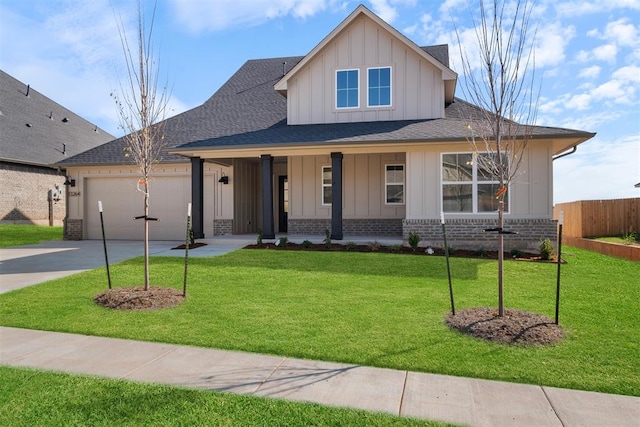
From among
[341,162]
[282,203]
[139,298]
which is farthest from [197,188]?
[139,298]

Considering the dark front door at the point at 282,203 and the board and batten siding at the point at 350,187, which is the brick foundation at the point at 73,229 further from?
the board and batten siding at the point at 350,187

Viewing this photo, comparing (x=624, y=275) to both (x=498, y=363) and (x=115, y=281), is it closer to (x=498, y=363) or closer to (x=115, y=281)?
(x=498, y=363)

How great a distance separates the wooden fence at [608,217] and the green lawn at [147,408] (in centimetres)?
1485

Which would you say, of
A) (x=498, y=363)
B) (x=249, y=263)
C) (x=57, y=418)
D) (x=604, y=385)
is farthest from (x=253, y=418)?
(x=249, y=263)

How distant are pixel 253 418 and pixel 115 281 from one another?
576 centimetres

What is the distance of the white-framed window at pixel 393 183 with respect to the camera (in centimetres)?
1412

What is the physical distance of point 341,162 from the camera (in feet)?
40.2

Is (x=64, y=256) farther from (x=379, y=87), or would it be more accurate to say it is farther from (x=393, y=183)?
(x=379, y=87)

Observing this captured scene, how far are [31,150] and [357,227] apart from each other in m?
20.6

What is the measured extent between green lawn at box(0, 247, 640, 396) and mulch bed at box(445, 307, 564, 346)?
0.16 metres

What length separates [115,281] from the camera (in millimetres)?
7594

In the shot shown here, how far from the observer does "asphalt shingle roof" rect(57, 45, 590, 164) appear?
38.6ft

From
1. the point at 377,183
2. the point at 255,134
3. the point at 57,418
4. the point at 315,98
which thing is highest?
the point at 315,98

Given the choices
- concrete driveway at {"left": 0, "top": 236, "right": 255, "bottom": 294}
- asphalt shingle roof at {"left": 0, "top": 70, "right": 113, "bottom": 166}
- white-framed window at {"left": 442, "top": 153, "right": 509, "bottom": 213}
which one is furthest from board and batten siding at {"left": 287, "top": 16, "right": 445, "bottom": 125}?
asphalt shingle roof at {"left": 0, "top": 70, "right": 113, "bottom": 166}
